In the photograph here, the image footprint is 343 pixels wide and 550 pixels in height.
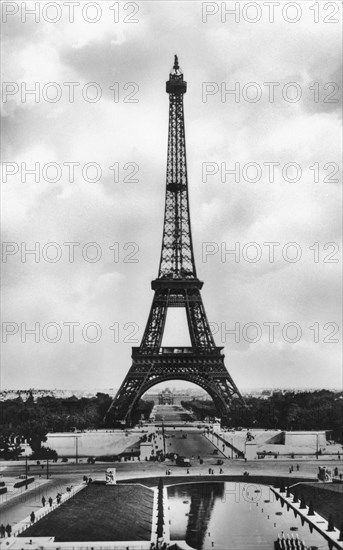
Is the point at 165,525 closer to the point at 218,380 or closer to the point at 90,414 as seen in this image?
the point at 218,380

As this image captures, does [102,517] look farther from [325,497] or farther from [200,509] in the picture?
[325,497]

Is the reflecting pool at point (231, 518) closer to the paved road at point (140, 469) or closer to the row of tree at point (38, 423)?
the paved road at point (140, 469)

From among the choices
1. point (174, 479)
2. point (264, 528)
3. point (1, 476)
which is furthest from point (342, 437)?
point (264, 528)

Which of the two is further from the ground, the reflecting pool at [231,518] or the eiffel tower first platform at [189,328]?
the eiffel tower first platform at [189,328]

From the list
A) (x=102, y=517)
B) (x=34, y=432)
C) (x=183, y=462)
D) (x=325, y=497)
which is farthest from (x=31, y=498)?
(x=34, y=432)

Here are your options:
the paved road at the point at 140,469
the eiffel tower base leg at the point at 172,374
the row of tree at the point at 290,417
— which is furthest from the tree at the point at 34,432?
the row of tree at the point at 290,417

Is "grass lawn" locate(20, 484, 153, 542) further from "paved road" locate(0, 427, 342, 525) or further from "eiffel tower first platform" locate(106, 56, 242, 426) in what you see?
"eiffel tower first platform" locate(106, 56, 242, 426)
